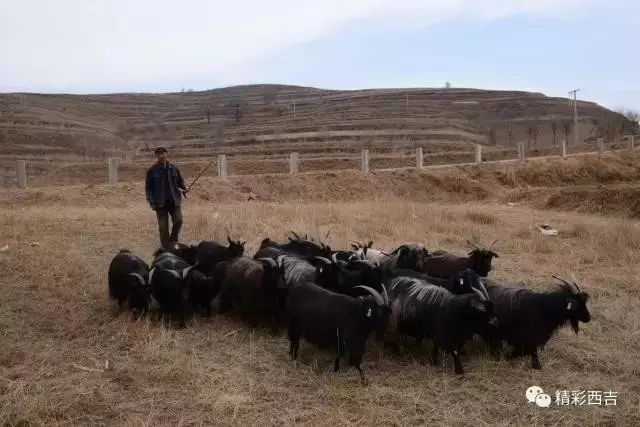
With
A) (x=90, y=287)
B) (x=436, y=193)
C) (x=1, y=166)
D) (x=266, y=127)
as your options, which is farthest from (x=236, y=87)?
(x=90, y=287)

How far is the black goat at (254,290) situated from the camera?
A: 7.69 metres

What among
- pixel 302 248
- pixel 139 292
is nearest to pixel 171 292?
pixel 139 292

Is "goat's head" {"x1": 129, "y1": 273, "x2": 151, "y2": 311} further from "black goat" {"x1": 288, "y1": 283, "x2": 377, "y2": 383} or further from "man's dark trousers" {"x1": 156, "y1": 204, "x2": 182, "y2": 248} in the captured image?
"man's dark trousers" {"x1": 156, "y1": 204, "x2": 182, "y2": 248}

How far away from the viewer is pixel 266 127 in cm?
6656

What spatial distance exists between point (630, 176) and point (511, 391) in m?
30.9

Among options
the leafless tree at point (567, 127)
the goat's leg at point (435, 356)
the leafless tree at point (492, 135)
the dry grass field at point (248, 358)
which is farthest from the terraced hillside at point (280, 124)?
the goat's leg at point (435, 356)

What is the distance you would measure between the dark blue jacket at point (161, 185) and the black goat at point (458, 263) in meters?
4.97

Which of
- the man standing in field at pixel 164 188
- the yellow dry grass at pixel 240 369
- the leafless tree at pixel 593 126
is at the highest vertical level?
the leafless tree at pixel 593 126

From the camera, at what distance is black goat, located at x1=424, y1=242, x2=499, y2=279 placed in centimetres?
855

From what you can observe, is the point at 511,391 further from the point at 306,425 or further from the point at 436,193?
the point at 436,193

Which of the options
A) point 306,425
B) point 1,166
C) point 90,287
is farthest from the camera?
point 1,166

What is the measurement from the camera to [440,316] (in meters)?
6.43

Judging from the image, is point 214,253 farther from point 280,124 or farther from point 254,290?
point 280,124

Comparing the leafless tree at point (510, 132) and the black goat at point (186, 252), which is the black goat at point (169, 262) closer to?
the black goat at point (186, 252)
